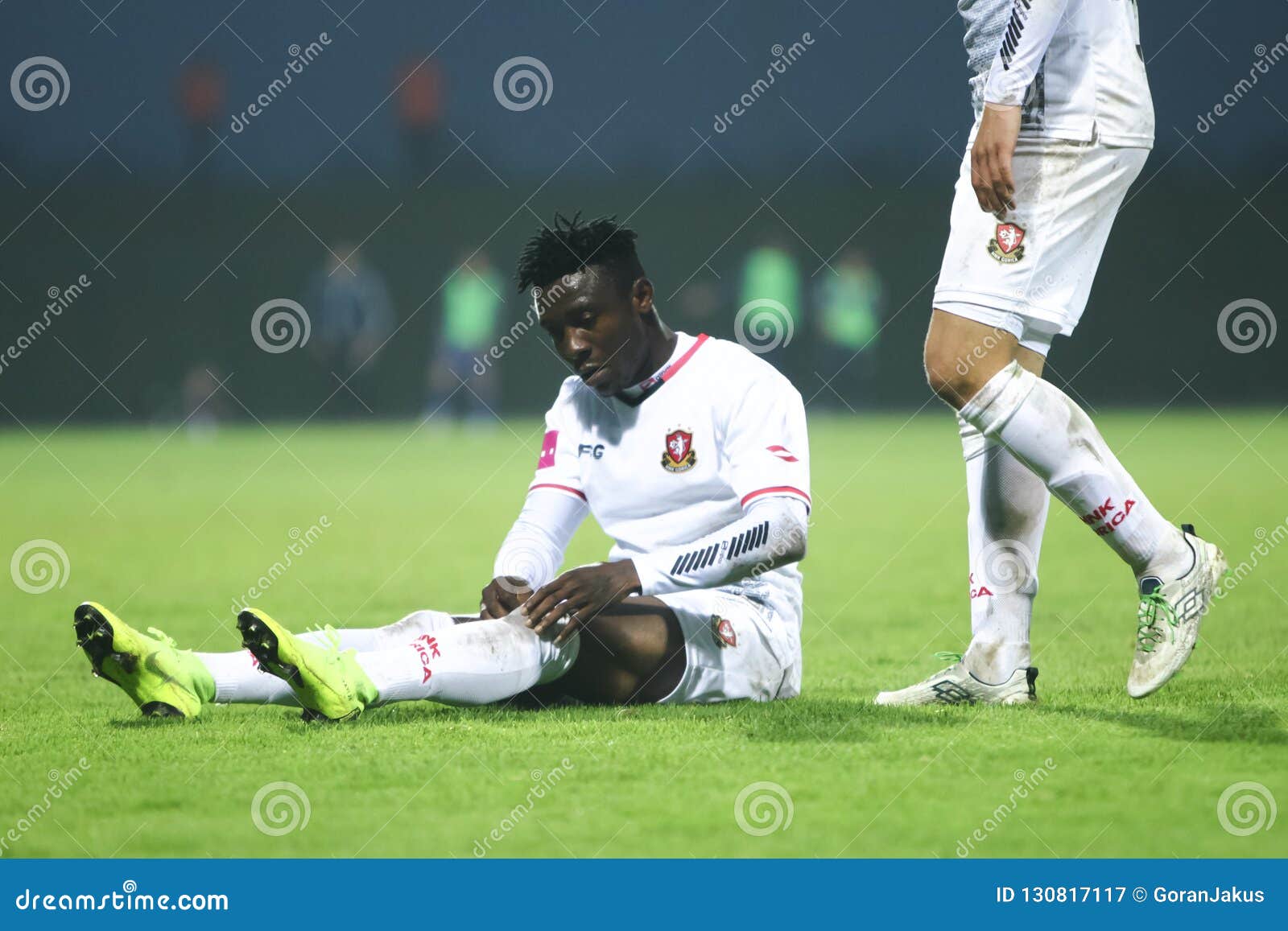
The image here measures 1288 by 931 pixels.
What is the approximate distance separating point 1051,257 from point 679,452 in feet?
3.80

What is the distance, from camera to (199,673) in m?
4.15

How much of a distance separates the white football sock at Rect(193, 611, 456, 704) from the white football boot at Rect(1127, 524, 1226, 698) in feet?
6.22

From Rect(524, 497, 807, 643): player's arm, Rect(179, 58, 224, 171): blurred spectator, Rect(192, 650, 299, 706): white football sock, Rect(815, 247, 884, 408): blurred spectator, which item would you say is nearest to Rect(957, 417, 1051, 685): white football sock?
Rect(524, 497, 807, 643): player's arm

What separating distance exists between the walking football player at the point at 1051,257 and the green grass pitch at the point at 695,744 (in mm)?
467

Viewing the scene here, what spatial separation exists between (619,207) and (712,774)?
1904 centimetres

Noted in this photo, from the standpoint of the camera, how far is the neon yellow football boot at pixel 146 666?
3811mm

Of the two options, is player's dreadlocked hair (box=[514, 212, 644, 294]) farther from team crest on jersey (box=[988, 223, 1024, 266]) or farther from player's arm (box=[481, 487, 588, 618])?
team crest on jersey (box=[988, 223, 1024, 266])

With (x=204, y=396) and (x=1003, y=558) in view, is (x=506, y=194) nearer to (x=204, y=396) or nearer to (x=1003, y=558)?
(x=204, y=396)

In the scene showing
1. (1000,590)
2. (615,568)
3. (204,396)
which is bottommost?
(204,396)

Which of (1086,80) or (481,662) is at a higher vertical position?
(1086,80)

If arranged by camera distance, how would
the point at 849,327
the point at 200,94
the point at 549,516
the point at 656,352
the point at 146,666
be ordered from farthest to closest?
the point at 849,327
the point at 200,94
the point at 549,516
the point at 656,352
the point at 146,666

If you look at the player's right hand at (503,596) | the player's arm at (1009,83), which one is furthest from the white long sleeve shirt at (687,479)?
the player's arm at (1009,83)

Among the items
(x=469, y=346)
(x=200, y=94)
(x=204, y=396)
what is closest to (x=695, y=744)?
(x=469, y=346)

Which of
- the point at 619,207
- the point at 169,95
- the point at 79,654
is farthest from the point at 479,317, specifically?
the point at 79,654
